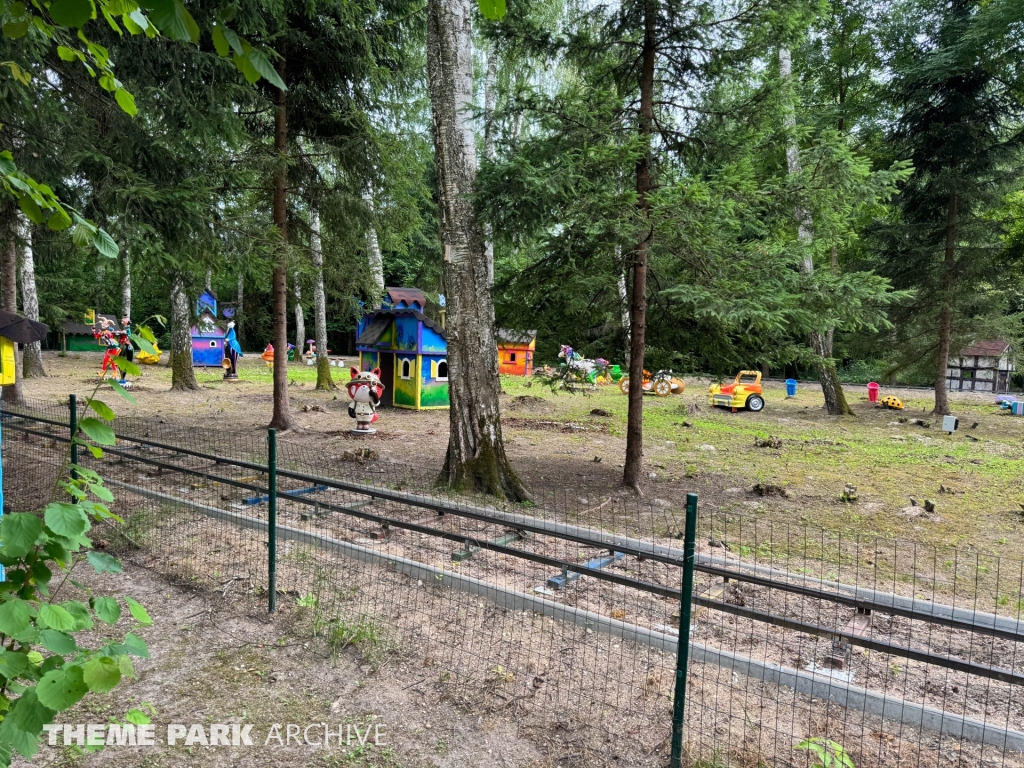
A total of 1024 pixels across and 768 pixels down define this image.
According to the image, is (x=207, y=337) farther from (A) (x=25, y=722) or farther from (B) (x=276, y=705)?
(A) (x=25, y=722)

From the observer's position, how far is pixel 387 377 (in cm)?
1592

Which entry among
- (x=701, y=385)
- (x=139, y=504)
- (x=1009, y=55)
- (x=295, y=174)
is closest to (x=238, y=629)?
(x=139, y=504)

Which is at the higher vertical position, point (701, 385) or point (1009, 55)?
A: point (1009, 55)

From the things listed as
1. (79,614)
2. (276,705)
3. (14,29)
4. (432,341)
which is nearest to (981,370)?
(432,341)

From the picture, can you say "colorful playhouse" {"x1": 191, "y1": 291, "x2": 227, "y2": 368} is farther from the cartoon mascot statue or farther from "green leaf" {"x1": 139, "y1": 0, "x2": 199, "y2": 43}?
"green leaf" {"x1": 139, "y1": 0, "x2": 199, "y2": 43}

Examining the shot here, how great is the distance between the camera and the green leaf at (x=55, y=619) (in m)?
1.49

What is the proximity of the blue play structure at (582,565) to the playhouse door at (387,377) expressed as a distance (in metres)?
11.5

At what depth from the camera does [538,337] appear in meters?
8.02

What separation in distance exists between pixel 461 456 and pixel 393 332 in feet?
28.6

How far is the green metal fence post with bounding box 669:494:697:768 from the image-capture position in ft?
8.32

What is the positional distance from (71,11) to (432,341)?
45.2ft

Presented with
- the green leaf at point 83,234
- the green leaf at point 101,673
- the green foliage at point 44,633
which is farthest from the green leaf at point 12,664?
the green leaf at point 83,234

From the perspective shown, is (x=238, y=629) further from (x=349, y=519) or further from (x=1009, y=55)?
(x=1009, y=55)

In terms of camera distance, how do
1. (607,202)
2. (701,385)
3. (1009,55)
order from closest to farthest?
(607,202), (1009,55), (701,385)
